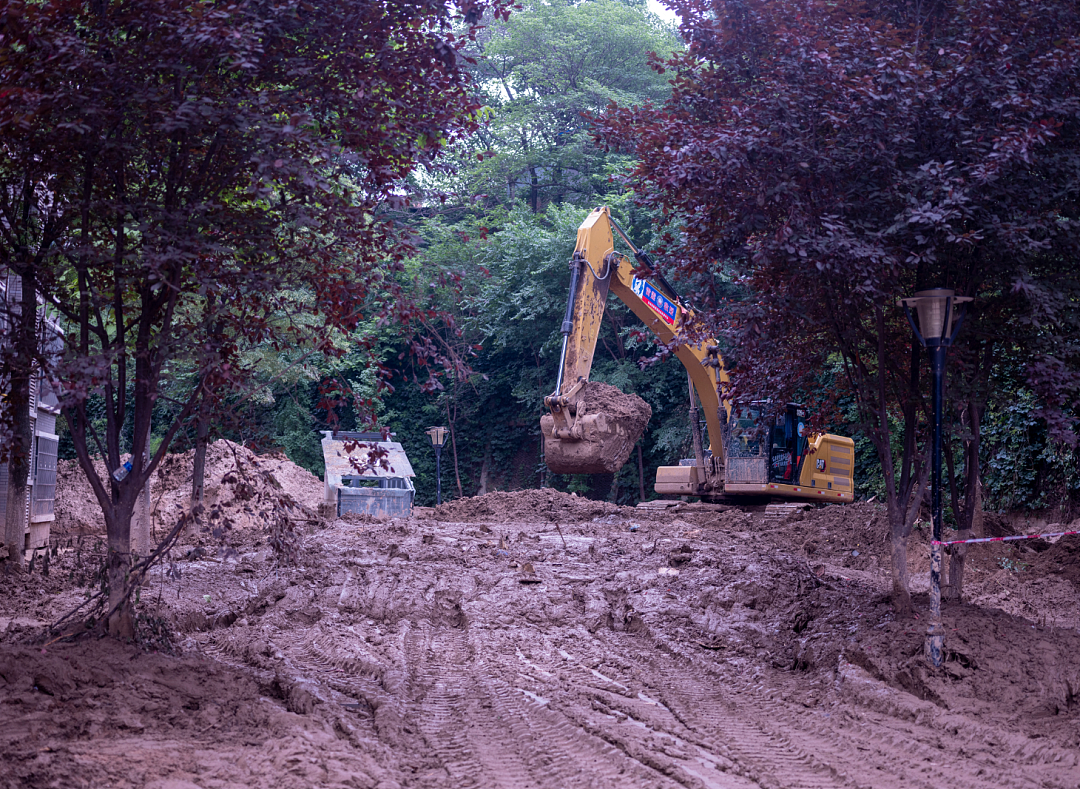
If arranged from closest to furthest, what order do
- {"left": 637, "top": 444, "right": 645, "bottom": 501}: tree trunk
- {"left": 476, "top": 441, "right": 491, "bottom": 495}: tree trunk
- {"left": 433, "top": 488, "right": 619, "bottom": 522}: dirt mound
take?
{"left": 433, "top": 488, "right": 619, "bottom": 522}: dirt mound → {"left": 637, "top": 444, "right": 645, "bottom": 501}: tree trunk → {"left": 476, "top": 441, "right": 491, "bottom": 495}: tree trunk

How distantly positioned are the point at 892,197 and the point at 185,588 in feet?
28.2

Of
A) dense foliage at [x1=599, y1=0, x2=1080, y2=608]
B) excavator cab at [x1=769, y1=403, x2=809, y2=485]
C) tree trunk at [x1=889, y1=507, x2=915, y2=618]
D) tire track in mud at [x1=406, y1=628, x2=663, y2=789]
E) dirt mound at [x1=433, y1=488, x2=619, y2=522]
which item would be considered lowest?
tire track in mud at [x1=406, y1=628, x2=663, y2=789]

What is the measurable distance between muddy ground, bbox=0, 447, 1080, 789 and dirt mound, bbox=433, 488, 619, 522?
241 inches

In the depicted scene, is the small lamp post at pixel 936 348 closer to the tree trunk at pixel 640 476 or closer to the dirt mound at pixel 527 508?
the dirt mound at pixel 527 508

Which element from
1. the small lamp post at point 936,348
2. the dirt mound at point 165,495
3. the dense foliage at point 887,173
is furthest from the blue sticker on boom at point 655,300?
the small lamp post at point 936,348

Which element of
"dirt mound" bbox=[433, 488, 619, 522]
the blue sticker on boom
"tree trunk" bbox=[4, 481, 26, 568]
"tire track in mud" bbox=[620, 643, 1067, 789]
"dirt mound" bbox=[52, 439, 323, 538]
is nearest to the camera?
"tire track in mud" bbox=[620, 643, 1067, 789]

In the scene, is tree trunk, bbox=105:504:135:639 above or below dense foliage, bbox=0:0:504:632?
below

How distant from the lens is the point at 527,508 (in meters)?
19.4

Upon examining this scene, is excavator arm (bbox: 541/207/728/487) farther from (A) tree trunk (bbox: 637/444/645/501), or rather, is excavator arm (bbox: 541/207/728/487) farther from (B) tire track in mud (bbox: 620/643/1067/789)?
(A) tree trunk (bbox: 637/444/645/501)

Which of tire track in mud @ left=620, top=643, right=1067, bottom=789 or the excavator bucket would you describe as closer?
tire track in mud @ left=620, top=643, right=1067, bottom=789

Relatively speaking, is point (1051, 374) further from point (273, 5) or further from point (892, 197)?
point (273, 5)

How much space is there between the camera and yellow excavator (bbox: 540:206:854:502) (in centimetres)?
1242

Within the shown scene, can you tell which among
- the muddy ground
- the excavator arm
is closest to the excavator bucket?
the excavator arm

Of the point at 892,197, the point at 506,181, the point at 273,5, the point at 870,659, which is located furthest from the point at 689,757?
the point at 506,181
